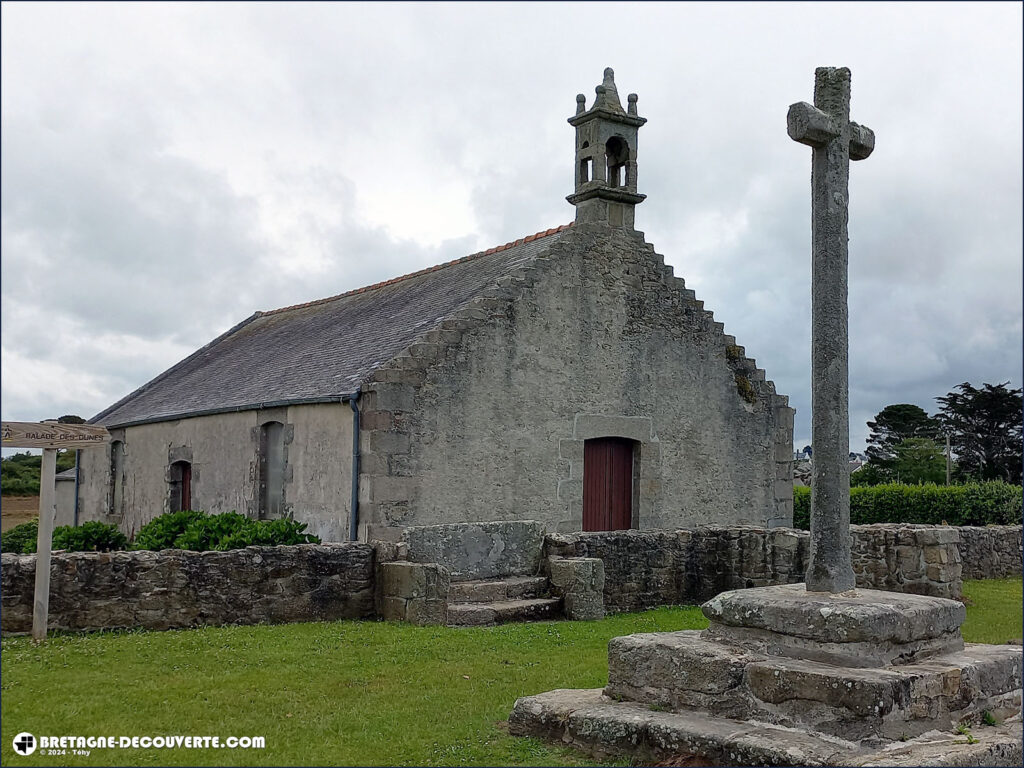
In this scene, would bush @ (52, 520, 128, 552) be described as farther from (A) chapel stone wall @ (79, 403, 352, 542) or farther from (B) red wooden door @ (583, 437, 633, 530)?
(B) red wooden door @ (583, 437, 633, 530)

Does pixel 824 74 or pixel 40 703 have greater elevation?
pixel 824 74

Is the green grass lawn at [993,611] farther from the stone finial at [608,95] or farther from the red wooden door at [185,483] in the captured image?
the red wooden door at [185,483]

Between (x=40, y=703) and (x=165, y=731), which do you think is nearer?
(x=165, y=731)

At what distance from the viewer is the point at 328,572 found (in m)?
9.95

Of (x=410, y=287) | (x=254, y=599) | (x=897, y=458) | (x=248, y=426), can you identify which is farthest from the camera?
(x=897, y=458)

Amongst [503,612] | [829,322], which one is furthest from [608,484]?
[829,322]

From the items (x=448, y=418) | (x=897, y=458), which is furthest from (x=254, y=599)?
(x=897, y=458)

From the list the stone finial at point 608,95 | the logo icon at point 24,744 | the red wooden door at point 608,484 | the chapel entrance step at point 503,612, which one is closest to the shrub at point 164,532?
the chapel entrance step at point 503,612

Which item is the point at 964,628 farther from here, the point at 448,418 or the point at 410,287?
the point at 410,287

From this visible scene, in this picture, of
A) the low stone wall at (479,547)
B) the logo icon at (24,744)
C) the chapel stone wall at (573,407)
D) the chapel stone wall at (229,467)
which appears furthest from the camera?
the chapel stone wall at (229,467)

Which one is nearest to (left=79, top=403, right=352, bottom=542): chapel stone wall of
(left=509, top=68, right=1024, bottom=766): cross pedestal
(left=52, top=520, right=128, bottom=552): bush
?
(left=52, top=520, right=128, bottom=552): bush

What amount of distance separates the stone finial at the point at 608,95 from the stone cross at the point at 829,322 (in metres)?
9.49

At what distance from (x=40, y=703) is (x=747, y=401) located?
12.5 meters

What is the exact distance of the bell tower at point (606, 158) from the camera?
597 inches
